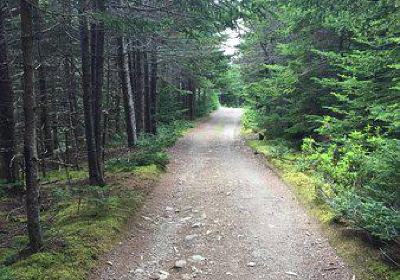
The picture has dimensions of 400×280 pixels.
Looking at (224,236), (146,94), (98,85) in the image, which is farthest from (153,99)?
(224,236)

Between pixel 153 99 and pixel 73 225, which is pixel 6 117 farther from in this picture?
pixel 153 99

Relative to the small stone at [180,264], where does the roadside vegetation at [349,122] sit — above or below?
above

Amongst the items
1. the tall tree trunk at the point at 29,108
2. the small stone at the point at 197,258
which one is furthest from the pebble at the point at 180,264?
the tall tree trunk at the point at 29,108

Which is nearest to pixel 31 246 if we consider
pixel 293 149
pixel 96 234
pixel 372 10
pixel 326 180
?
pixel 96 234

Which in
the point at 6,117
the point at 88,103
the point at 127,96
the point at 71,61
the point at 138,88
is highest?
the point at 71,61

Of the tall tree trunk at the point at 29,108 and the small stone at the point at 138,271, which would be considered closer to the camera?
the tall tree trunk at the point at 29,108

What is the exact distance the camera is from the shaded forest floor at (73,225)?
14.4 feet

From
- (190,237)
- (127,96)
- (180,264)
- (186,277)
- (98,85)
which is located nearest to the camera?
(186,277)

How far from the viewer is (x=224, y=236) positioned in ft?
19.7

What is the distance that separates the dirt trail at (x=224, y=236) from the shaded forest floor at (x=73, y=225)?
0.35 m

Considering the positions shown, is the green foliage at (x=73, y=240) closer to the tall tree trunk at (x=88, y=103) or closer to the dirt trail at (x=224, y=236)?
the dirt trail at (x=224, y=236)

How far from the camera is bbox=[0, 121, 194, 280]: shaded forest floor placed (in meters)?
4.39

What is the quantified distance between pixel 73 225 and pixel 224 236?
9.87 ft

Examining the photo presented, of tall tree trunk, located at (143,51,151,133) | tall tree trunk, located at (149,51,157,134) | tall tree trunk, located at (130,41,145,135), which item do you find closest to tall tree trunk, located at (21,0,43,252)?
tall tree trunk, located at (130,41,145,135)
